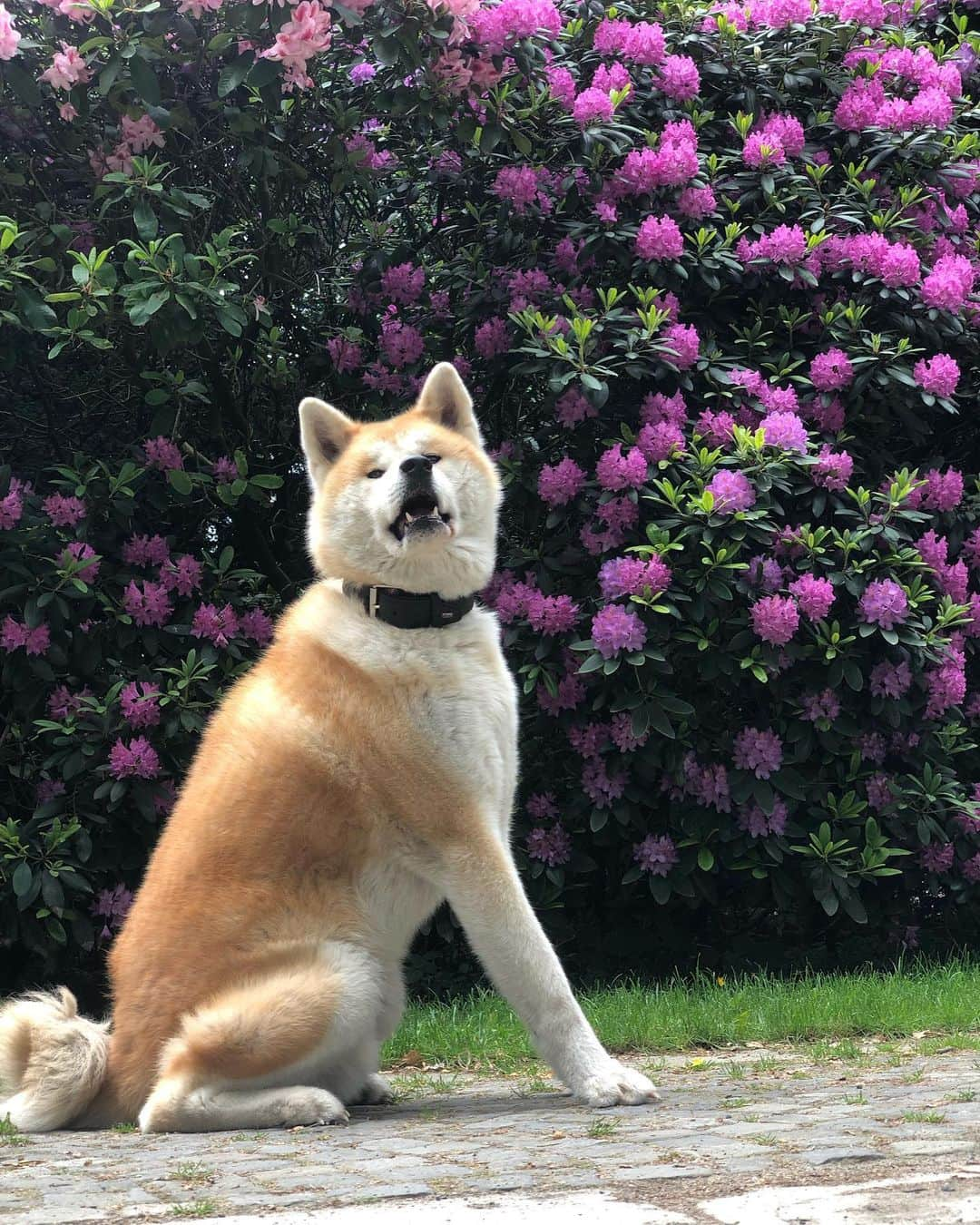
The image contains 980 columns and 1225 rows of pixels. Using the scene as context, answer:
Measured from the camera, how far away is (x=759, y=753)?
622cm

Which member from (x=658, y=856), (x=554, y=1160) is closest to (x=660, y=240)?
(x=658, y=856)

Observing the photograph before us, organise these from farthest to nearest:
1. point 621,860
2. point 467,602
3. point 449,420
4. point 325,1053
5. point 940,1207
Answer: point 621,860 → point 449,420 → point 467,602 → point 325,1053 → point 940,1207

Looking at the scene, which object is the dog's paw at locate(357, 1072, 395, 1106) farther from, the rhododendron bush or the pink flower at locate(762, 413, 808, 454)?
the pink flower at locate(762, 413, 808, 454)

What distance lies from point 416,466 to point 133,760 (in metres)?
2.30

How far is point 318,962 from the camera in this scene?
3.93 metres

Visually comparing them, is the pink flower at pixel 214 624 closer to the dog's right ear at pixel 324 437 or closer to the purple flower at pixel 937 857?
the dog's right ear at pixel 324 437

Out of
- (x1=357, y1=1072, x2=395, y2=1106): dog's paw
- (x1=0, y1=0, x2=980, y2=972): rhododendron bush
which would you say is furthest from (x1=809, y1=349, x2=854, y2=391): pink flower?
(x1=357, y1=1072, x2=395, y2=1106): dog's paw

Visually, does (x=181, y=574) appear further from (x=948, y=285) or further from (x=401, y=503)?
(x=948, y=285)

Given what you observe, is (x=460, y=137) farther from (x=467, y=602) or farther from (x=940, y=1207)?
(x=940, y=1207)

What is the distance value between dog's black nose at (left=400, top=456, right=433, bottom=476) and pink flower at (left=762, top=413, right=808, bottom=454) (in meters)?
2.31

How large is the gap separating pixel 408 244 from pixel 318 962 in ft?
13.9

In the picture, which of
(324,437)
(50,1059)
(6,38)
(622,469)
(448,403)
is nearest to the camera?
(50,1059)

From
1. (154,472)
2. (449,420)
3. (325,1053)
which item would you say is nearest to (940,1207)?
(325,1053)

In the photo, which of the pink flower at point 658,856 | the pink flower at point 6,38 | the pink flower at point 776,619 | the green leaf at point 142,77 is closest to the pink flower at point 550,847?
the pink flower at point 658,856
